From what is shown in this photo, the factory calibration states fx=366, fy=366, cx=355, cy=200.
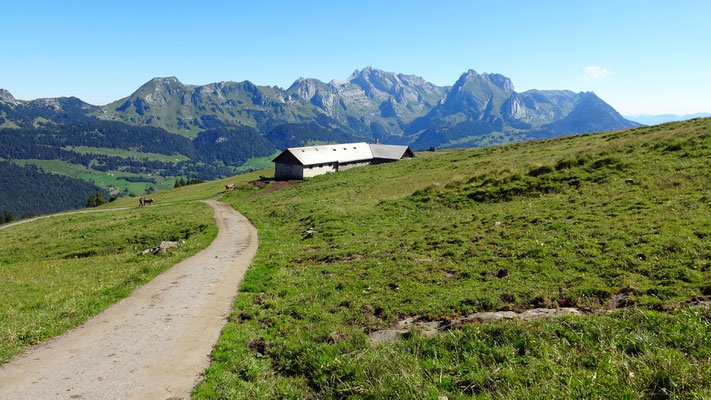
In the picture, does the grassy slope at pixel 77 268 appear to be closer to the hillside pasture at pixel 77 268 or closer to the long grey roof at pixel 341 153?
the hillside pasture at pixel 77 268

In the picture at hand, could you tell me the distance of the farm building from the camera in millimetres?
86500

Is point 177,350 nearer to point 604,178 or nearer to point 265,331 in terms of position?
point 265,331

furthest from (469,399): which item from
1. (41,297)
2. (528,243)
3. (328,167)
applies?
(328,167)

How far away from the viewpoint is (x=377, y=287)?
17.0 meters

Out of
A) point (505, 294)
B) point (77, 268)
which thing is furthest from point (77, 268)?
point (505, 294)

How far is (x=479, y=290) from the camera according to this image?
14.8m

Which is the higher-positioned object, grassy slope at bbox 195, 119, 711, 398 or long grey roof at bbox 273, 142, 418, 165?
long grey roof at bbox 273, 142, 418, 165

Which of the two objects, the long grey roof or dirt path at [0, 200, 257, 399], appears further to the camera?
the long grey roof

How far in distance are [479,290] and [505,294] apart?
1080 mm

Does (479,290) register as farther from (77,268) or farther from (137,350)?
(77,268)

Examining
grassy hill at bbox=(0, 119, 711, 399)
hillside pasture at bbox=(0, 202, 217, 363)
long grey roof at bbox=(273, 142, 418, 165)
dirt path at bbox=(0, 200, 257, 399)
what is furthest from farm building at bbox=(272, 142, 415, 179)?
dirt path at bbox=(0, 200, 257, 399)

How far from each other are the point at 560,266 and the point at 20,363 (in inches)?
797

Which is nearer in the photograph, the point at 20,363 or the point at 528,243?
the point at 20,363

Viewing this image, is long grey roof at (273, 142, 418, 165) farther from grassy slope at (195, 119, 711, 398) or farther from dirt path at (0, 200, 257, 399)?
dirt path at (0, 200, 257, 399)
